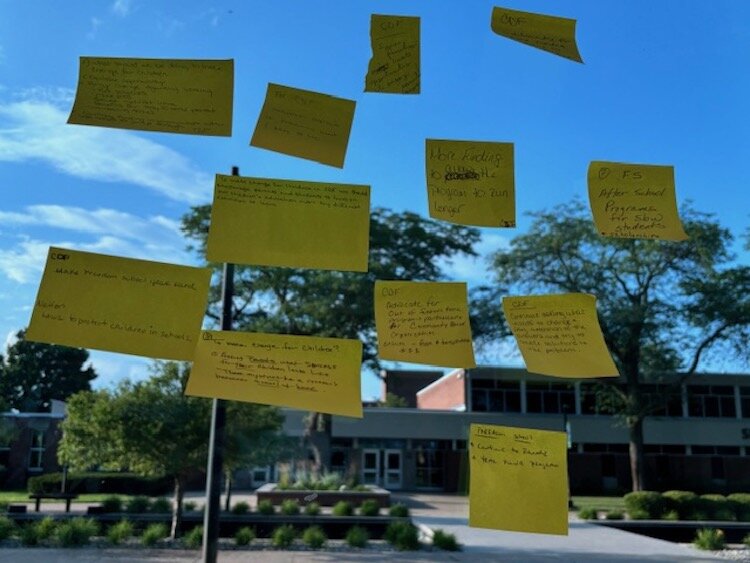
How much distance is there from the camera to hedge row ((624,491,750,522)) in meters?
23.0

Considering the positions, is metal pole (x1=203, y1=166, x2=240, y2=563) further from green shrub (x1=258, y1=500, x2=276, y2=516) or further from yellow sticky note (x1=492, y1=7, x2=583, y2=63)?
green shrub (x1=258, y1=500, x2=276, y2=516)

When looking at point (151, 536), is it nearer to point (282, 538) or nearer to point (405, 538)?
point (282, 538)

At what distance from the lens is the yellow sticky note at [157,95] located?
2.29 meters

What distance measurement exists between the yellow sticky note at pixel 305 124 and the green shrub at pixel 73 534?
44.2 feet

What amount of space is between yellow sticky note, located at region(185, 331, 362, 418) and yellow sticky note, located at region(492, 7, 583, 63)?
1195 mm

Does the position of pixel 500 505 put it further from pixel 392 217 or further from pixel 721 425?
pixel 721 425

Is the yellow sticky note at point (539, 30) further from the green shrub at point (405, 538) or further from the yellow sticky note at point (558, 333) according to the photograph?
the green shrub at point (405, 538)

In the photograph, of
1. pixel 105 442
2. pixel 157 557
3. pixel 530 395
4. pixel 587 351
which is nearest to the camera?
pixel 587 351

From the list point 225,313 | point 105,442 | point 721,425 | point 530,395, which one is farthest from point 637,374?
point 225,313

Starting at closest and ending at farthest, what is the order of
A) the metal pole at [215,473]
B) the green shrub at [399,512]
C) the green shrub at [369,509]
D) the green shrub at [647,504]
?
1. the metal pole at [215,473]
2. the green shrub at [369,509]
3. the green shrub at [399,512]
4. the green shrub at [647,504]

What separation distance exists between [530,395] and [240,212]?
147ft

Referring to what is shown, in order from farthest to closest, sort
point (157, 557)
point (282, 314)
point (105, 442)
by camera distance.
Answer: point (282, 314)
point (105, 442)
point (157, 557)

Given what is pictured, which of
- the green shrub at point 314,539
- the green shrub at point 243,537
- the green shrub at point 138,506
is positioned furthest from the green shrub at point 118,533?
the green shrub at point 138,506

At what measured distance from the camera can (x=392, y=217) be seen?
3098cm
